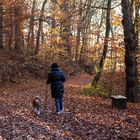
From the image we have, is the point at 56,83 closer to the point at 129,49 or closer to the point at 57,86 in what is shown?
the point at 57,86

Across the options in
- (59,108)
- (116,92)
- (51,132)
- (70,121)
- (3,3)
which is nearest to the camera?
(51,132)

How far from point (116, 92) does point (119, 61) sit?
2.45 meters

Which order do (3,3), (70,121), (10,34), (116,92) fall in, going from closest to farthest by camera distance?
(70,121), (116,92), (3,3), (10,34)

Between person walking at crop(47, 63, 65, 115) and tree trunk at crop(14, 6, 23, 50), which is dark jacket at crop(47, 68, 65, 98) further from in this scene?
tree trunk at crop(14, 6, 23, 50)

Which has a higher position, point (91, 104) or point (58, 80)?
point (58, 80)

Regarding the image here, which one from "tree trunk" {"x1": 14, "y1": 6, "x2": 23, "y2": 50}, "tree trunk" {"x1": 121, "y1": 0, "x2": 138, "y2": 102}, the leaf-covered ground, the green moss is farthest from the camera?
"tree trunk" {"x1": 14, "y1": 6, "x2": 23, "y2": 50}

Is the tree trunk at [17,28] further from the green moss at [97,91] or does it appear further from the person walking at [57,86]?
the person walking at [57,86]

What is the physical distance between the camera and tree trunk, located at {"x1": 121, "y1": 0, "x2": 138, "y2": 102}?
59.4 feet

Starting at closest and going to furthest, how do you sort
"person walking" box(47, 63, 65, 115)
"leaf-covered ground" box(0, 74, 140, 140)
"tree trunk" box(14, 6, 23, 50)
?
1. "leaf-covered ground" box(0, 74, 140, 140)
2. "person walking" box(47, 63, 65, 115)
3. "tree trunk" box(14, 6, 23, 50)

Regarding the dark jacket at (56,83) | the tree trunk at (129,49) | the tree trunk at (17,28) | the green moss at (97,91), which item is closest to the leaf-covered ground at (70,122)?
the dark jacket at (56,83)

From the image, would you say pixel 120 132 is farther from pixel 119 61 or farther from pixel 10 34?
pixel 10 34

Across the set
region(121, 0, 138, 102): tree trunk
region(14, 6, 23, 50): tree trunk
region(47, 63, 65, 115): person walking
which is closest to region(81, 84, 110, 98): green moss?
region(121, 0, 138, 102): tree trunk

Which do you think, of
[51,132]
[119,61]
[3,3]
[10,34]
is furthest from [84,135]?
Answer: [10,34]

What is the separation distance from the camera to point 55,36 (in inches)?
1458
